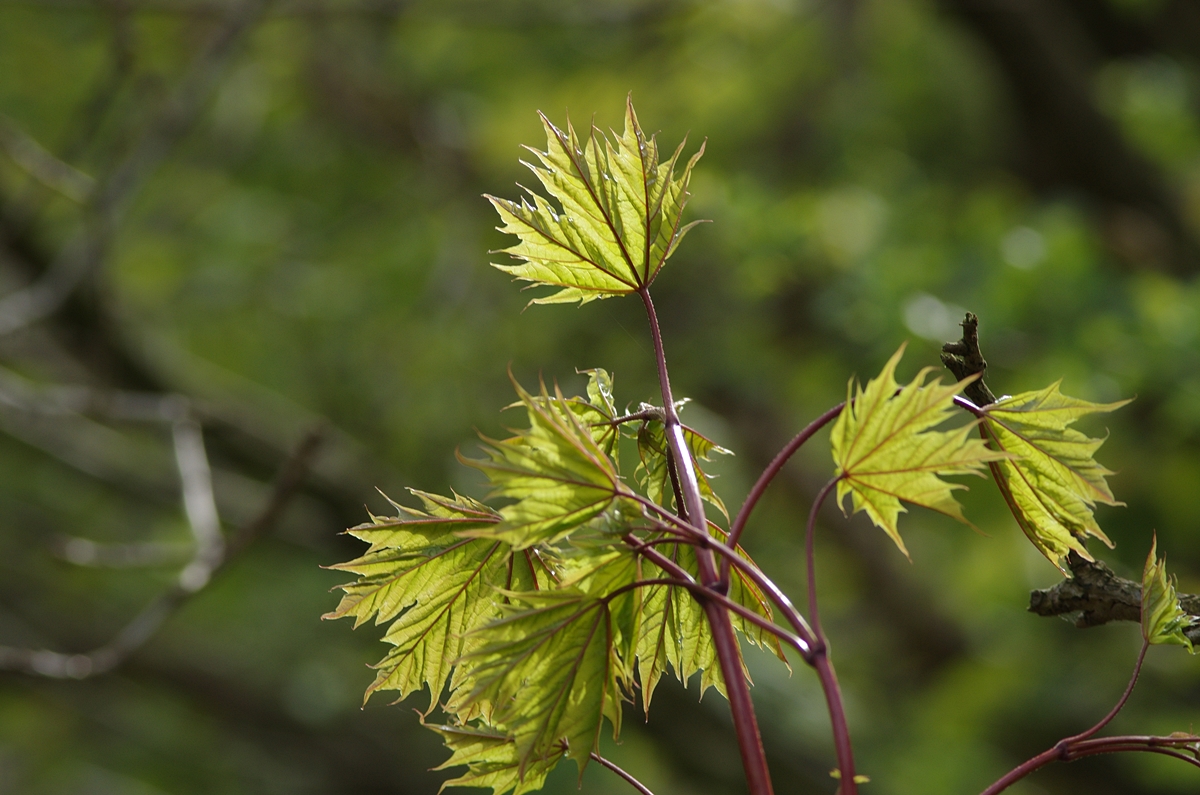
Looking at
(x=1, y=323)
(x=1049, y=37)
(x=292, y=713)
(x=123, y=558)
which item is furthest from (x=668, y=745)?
(x=1049, y=37)

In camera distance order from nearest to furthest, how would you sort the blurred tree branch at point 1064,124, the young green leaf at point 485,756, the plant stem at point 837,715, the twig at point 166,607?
1. the plant stem at point 837,715
2. the young green leaf at point 485,756
3. the twig at point 166,607
4. the blurred tree branch at point 1064,124

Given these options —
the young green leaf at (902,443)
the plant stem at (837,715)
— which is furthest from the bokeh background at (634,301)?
the plant stem at (837,715)

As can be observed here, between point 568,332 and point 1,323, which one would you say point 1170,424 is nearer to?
point 568,332

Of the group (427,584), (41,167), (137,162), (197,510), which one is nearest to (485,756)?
(427,584)

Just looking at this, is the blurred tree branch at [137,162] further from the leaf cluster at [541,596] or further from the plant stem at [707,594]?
the plant stem at [707,594]

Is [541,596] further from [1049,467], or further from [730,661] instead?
[1049,467]

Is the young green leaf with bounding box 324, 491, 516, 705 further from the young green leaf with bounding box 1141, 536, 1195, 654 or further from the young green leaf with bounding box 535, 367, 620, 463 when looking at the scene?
the young green leaf with bounding box 1141, 536, 1195, 654
